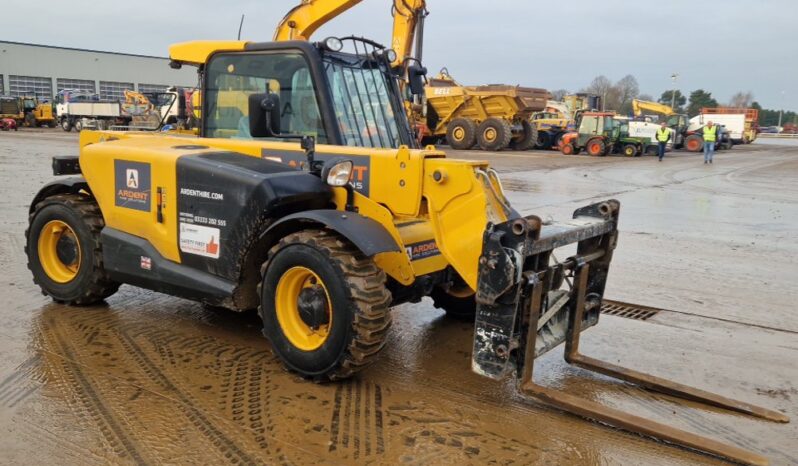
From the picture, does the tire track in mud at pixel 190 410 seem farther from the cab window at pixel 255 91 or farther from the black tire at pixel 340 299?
the cab window at pixel 255 91

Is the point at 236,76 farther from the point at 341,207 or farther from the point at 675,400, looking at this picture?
the point at 675,400

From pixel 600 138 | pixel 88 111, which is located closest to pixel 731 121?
pixel 600 138

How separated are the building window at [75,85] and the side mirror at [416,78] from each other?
66.2 metres

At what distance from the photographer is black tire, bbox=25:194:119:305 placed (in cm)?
519

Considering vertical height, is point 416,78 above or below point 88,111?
above

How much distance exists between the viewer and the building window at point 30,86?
61.2 meters

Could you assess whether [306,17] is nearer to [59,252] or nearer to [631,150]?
[59,252]

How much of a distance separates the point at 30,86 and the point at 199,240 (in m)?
68.9

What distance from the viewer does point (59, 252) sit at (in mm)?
5484

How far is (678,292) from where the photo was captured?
21.6ft

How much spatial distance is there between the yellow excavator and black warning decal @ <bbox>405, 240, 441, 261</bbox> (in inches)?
0.4

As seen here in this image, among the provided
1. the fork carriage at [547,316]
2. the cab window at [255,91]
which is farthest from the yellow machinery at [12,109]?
the fork carriage at [547,316]

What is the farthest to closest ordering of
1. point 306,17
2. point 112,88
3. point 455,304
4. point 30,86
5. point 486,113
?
point 112,88 < point 30,86 < point 486,113 < point 306,17 < point 455,304

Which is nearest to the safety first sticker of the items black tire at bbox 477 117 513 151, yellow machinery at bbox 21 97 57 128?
black tire at bbox 477 117 513 151
